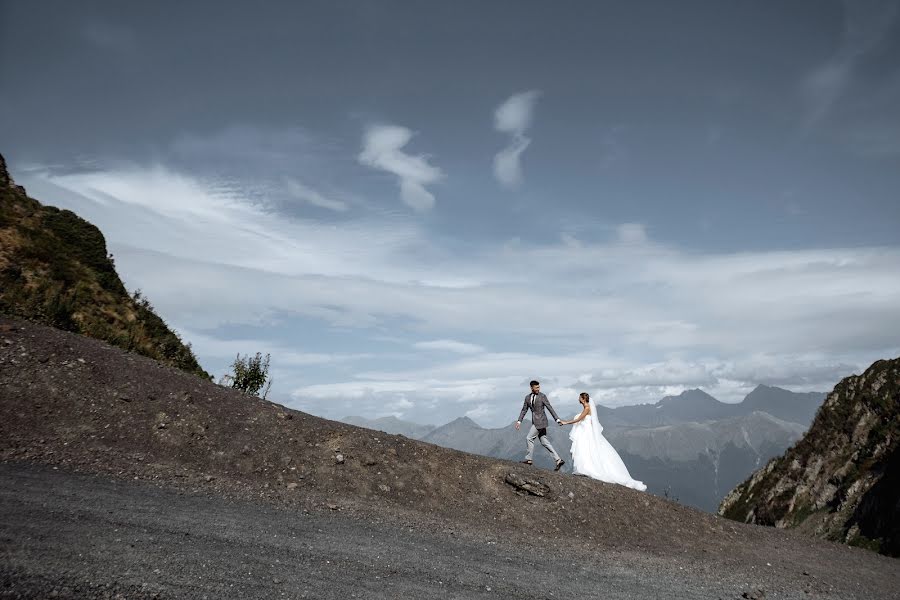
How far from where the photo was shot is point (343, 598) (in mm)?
7723

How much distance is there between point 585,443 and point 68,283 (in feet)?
81.7

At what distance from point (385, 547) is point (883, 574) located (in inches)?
600

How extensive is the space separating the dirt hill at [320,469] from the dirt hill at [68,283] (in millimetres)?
4585

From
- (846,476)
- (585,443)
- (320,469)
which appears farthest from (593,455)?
(846,476)

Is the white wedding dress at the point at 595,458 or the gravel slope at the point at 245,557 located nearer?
the gravel slope at the point at 245,557

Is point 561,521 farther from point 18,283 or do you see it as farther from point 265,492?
point 18,283

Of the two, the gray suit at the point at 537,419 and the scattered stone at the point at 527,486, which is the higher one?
the gray suit at the point at 537,419

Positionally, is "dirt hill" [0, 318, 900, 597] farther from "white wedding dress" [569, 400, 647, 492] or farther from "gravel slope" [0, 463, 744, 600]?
"white wedding dress" [569, 400, 647, 492]

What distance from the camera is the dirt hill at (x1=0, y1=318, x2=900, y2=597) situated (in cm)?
1388

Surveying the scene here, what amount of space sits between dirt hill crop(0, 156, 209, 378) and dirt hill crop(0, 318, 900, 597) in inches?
181

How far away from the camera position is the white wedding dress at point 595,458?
20.6m

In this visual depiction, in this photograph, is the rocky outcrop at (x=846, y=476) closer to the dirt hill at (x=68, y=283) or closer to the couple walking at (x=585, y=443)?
the couple walking at (x=585, y=443)

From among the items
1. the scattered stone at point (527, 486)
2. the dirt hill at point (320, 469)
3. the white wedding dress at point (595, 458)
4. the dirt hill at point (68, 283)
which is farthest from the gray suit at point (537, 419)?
the dirt hill at point (68, 283)

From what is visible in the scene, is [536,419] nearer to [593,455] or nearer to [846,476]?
[593,455]
